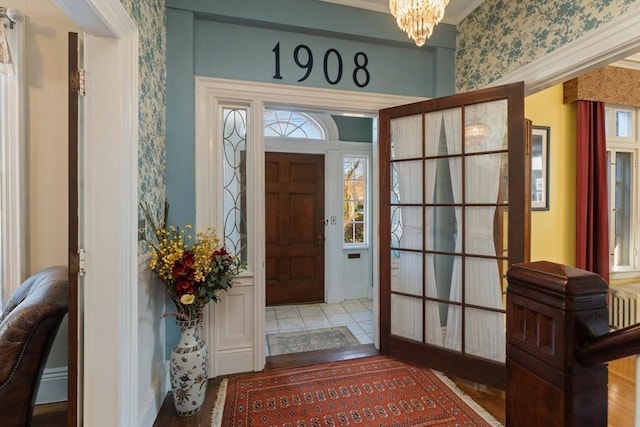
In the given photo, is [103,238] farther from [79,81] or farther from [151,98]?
[151,98]

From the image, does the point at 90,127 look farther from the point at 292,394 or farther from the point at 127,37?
the point at 292,394

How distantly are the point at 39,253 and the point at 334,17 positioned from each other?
282cm

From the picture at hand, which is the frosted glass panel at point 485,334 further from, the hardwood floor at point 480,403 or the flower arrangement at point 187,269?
the flower arrangement at point 187,269

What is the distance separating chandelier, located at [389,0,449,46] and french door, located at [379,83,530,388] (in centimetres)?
94

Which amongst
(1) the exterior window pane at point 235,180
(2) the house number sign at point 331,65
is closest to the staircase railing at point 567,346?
(1) the exterior window pane at point 235,180

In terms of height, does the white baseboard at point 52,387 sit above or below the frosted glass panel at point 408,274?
below

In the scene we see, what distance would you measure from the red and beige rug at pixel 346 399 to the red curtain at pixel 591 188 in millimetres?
2158

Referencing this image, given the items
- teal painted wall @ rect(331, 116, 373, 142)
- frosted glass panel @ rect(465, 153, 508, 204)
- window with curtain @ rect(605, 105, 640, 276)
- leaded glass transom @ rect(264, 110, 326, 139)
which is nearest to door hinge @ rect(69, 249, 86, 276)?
frosted glass panel @ rect(465, 153, 508, 204)

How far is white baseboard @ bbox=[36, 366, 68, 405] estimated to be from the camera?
2057mm

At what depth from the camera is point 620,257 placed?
11.3 feet

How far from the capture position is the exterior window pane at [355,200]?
4.32 meters

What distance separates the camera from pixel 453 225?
239 cm

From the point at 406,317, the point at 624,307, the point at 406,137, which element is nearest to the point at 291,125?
the point at 406,137

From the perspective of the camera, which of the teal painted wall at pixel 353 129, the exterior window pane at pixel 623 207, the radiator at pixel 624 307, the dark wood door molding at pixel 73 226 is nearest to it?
the dark wood door molding at pixel 73 226
